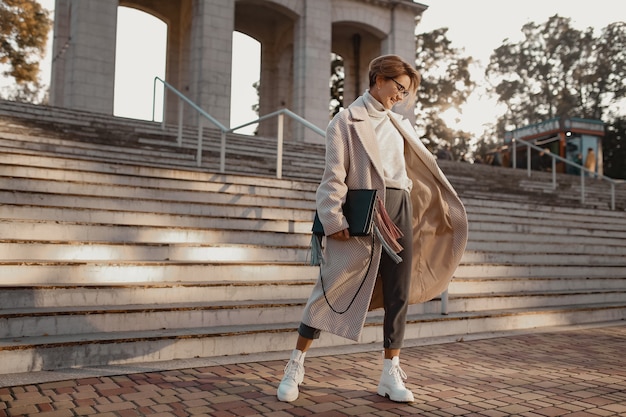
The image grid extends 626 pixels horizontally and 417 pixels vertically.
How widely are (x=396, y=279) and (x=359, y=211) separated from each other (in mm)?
436

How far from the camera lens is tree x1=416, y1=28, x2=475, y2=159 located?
106 feet

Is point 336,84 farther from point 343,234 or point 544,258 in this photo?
point 343,234

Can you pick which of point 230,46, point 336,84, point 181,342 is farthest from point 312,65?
point 181,342

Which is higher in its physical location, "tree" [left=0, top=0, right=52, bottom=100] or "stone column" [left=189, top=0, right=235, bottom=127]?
"tree" [left=0, top=0, right=52, bottom=100]

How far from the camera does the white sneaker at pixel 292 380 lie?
3145 mm

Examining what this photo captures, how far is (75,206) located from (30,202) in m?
0.38

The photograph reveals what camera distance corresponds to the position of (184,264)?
486 cm

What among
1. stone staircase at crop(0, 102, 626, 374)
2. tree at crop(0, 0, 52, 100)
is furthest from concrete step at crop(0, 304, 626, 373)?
tree at crop(0, 0, 52, 100)

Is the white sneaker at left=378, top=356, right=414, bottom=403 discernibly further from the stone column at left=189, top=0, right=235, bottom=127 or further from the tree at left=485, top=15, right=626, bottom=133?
the tree at left=485, top=15, right=626, bottom=133

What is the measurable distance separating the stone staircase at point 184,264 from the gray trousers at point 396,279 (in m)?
1.34

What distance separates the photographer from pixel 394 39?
20.1 metres

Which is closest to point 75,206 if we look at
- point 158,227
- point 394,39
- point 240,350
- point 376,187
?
point 158,227

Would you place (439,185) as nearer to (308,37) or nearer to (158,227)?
(158,227)

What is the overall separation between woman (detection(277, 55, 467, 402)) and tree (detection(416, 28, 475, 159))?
2961 cm
